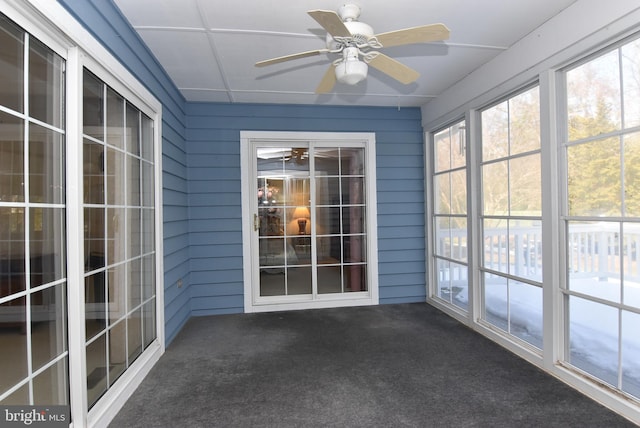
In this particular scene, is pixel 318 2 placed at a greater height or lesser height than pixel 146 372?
greater

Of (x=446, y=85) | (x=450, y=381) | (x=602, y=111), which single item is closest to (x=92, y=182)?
(x=450, y=381)

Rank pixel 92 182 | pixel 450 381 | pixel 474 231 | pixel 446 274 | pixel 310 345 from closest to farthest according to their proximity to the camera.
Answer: pixel 92 182 < pixel 450 381 < pixel 310 345 < pixel 474 231 < pixel 446 274

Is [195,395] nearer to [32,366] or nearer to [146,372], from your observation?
[146,372]

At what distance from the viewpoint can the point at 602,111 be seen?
7.43ft

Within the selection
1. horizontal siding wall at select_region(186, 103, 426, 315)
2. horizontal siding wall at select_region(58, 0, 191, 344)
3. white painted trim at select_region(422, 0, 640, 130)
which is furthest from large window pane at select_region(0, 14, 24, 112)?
white painted trim at select_region(422, 0, 640, 130)

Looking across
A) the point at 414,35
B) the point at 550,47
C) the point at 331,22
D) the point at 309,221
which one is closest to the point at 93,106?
the point at 331,22

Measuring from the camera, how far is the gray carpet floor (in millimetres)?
2096

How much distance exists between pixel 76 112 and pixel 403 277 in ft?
12.7

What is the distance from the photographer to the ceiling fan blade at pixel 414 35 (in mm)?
1817

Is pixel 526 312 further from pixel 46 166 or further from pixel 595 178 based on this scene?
pixel 46 166

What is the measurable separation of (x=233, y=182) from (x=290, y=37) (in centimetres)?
198

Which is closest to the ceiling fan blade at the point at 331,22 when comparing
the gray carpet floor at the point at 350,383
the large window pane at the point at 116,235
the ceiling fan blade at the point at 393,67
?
the ceiling fan blade at the point at 393,67

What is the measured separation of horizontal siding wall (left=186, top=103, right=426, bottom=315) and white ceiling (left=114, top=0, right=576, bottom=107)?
1.31ft

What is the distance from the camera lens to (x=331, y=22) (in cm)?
173
